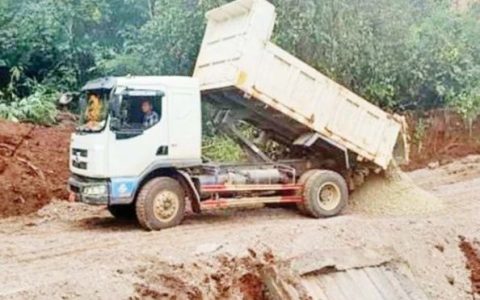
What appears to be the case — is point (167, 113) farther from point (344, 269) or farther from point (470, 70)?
point (470, 70)

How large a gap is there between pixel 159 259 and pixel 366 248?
3.05 meters

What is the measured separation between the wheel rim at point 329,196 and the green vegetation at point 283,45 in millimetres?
4154

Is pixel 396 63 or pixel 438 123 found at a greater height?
pixel 396 63

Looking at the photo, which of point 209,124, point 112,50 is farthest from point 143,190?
point 112,50

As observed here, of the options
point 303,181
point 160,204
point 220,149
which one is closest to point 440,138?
point 220,149

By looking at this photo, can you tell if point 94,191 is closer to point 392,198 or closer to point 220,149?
point 220,149

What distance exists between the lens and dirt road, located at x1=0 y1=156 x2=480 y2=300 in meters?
8.71

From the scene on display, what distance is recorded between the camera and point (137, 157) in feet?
37.1

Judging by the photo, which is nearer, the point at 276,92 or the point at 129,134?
the point at 129,134

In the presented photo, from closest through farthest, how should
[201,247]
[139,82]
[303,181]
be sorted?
[201,247]
[139,82]
[303,181]

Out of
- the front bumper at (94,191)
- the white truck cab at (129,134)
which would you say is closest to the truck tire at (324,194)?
the white truck cab at (129,134)

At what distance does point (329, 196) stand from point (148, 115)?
11.7 feet

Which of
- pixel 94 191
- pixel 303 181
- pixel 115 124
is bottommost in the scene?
pixel 94 191

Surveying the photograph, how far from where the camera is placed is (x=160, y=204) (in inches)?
454
